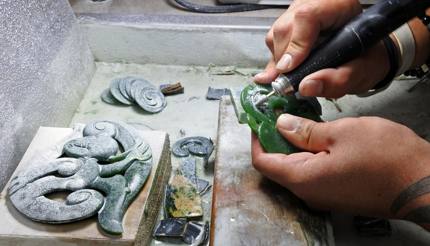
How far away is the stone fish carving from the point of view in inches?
35.1

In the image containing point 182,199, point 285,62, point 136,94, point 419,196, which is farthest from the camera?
point 136,94

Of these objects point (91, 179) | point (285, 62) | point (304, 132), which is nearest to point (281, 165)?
point (304, 132)

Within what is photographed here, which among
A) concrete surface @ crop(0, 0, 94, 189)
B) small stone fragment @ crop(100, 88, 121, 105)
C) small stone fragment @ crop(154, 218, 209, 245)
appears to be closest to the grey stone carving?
small stone fragment @ crop(100, 88, 121, 105)

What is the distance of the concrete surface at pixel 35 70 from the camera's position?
1.05 meters

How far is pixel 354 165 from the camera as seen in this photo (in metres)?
0.79

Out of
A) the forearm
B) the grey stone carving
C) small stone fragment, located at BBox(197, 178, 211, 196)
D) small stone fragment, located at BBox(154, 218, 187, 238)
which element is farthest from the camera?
the grey stone carving

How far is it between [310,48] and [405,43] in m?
0.33

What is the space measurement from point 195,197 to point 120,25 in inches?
29.3

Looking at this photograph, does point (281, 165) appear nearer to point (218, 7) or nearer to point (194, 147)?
point (194, 147)

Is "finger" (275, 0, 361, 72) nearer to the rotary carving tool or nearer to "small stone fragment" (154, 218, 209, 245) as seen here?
the rotary carving tool

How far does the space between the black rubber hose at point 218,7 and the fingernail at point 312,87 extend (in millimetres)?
809

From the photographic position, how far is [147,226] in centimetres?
99

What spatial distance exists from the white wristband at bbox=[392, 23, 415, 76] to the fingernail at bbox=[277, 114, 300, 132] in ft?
1.25

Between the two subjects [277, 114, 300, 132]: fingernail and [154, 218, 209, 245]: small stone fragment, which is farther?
[154, 218, 209, 245]: small stone fragment
